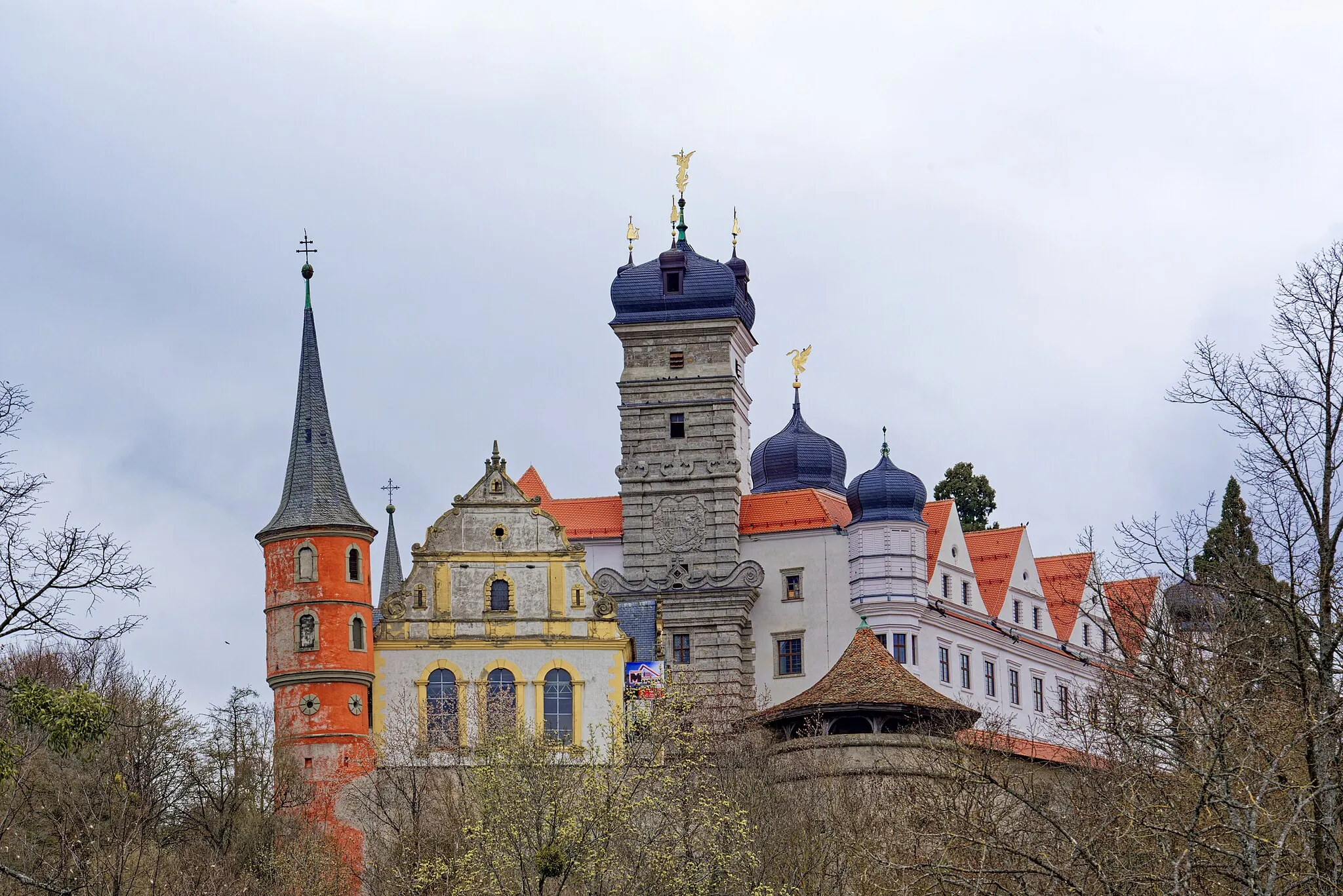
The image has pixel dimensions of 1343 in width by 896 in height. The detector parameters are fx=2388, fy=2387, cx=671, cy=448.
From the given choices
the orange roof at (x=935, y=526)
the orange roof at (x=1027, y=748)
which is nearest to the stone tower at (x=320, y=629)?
the orange roof at (x=1027, y=748)

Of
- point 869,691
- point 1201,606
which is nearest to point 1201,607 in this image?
A: point 1201,606

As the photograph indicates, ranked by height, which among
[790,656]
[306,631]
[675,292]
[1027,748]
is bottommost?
[1027,748]

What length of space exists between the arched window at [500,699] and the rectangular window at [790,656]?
46.5 ft

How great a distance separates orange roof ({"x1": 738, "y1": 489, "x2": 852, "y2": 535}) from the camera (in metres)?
71.9

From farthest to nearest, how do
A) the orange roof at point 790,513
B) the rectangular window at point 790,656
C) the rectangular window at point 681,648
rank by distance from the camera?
the orange roof at point 790,513
the rectangular window at point 790,656
the rectangular window at point 681,648

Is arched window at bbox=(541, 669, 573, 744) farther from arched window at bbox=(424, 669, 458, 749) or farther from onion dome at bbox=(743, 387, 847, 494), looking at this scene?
onion dome at bbox=(743, 387, 847, 494)

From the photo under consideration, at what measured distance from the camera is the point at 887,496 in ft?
230

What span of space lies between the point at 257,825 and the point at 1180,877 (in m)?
36.3

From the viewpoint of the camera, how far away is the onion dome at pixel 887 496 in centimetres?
7006

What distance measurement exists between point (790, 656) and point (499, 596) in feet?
46.9

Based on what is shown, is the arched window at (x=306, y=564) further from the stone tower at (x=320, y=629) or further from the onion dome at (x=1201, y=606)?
the onion dome at (x=1201, y=606)

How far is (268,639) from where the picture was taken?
57.7m

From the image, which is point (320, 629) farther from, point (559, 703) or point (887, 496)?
point (887, 496)

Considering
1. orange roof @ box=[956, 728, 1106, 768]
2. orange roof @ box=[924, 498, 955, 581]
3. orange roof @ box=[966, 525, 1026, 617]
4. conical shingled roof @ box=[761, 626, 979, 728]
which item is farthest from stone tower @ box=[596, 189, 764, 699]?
conical shingled roof @ box=[761, 626, 979, 728]
